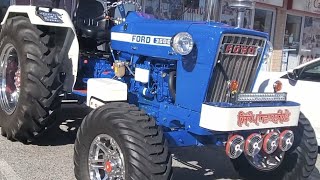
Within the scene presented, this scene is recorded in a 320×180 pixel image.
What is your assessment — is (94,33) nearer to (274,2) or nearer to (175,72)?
(175,72)

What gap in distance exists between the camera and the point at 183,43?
427cm

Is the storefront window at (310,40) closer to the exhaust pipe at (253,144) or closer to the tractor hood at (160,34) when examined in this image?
the tractor hood at (160,34)

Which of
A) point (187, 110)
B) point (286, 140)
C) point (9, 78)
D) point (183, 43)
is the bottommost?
point (286, 140)

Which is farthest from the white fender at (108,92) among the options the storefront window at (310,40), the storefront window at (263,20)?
the storefront window at (310,40)

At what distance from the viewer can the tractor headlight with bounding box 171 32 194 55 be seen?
4262 millimetres

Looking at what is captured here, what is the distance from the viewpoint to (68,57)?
232 inches

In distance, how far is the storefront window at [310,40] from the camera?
1670 centimetres

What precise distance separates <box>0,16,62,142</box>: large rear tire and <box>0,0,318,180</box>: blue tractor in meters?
0.01

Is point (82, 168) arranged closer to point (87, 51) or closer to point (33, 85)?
point (33, 85)

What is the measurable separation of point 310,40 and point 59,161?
13.6 m

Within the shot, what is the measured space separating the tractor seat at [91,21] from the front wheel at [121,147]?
6.70 ft

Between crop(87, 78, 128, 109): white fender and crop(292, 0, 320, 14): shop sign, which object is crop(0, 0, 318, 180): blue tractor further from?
crop(292, 0, 320, 14): shop sign

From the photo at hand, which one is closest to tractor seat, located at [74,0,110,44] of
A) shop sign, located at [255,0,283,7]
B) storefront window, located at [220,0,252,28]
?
storefront window, located at [220,0,252,28]

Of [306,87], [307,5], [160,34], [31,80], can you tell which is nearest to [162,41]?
[160,34]
